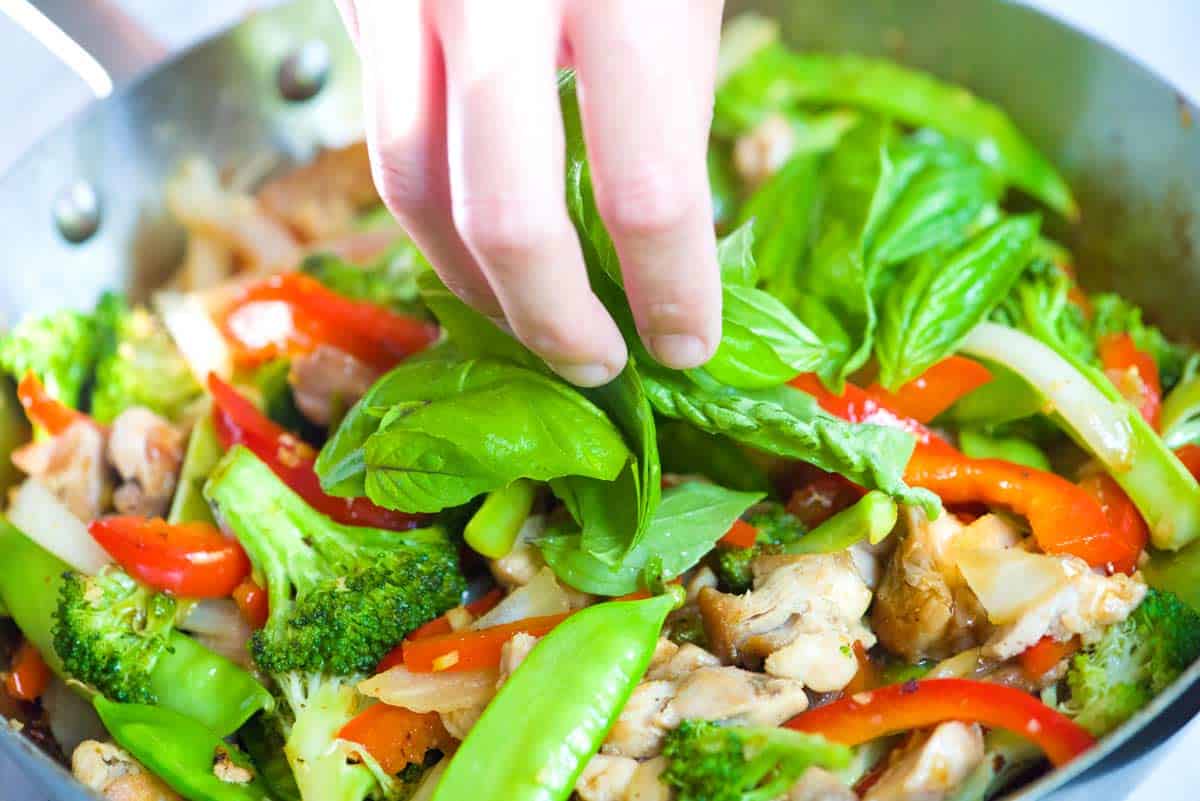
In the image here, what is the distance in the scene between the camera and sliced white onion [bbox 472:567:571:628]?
6.26 ft

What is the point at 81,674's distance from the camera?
6.34 ft

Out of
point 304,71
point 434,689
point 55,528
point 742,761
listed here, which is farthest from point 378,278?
point 742,761

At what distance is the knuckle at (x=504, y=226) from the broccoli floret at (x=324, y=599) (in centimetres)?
89


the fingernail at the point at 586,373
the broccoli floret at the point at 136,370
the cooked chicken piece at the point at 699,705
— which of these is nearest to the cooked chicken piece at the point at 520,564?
the cooked chicken piece at the point at 699,705

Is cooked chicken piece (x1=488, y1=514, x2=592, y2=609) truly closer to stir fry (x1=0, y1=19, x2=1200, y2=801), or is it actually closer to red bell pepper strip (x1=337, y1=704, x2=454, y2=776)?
stir fry (x1=0, y1=19, x2=1200, y2=801)

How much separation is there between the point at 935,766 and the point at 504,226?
1.10 meters

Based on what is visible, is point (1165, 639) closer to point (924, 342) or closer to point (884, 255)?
point (924, 342)

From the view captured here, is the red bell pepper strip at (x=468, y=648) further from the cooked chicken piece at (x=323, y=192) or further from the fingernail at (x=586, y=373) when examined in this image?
the cooked chicken piece at (x=323, y=192)

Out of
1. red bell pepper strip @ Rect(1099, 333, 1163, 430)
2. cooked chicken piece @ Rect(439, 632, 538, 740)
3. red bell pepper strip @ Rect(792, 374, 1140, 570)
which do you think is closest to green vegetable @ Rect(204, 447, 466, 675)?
cooked chicken piece @ Rect(439, 632, 538, 740)

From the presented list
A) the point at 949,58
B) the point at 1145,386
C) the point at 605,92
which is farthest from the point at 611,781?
the point at 949,58

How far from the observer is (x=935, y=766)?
1.70 metres

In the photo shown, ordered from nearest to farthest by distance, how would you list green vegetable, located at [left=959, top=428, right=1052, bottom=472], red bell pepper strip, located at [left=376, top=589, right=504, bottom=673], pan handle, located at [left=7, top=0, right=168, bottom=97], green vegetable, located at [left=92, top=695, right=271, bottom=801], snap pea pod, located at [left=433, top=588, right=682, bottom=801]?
snap pea pod, located at [left=433, top=588, right=682, bottom=801] < green vegetable, located at [left=92, top=695, right=271, bottom=801] < red bell pepper strip, located at [left=376, top=589, right=504, bottom=673] < green vegetable, located at [left=959, top=428, right=1052, bottom=472] < pan handle, located at [left=7, top=0, right=168, bottom=97]

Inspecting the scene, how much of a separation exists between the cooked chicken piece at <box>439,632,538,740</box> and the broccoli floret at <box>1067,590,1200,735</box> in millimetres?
880

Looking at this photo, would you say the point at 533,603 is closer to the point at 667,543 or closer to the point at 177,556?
the point at 667,543
